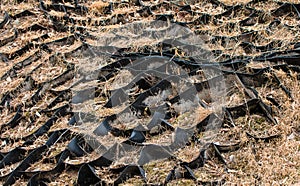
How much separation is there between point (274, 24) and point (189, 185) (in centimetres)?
216

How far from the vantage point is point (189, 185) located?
10.7 ft

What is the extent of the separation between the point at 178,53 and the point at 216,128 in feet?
3.20

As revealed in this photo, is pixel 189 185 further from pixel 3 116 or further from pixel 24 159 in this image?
pixel 3 116

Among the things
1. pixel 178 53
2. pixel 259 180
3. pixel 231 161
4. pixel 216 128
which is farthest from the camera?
pixel 178 53

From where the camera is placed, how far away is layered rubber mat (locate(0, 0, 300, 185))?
348cm

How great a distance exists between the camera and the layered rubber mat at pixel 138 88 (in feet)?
11.4

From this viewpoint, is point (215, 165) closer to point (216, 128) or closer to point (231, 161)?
point (231, 161)

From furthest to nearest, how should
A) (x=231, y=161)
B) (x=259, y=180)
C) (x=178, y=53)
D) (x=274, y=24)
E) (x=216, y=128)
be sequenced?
(x=274, y=24) → (x=178, y=53) → (x=216, y=128) → (x=231, y=161) → (x=259, y=180)

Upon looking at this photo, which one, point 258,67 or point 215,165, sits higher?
point 258,67

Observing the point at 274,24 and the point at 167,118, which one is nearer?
the point at 167,118

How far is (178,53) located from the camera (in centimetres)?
432

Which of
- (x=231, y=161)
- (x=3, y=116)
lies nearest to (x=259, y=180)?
(x=231, y=161)

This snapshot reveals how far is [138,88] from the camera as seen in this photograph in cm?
403

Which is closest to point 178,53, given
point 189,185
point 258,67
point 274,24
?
point 258,67
